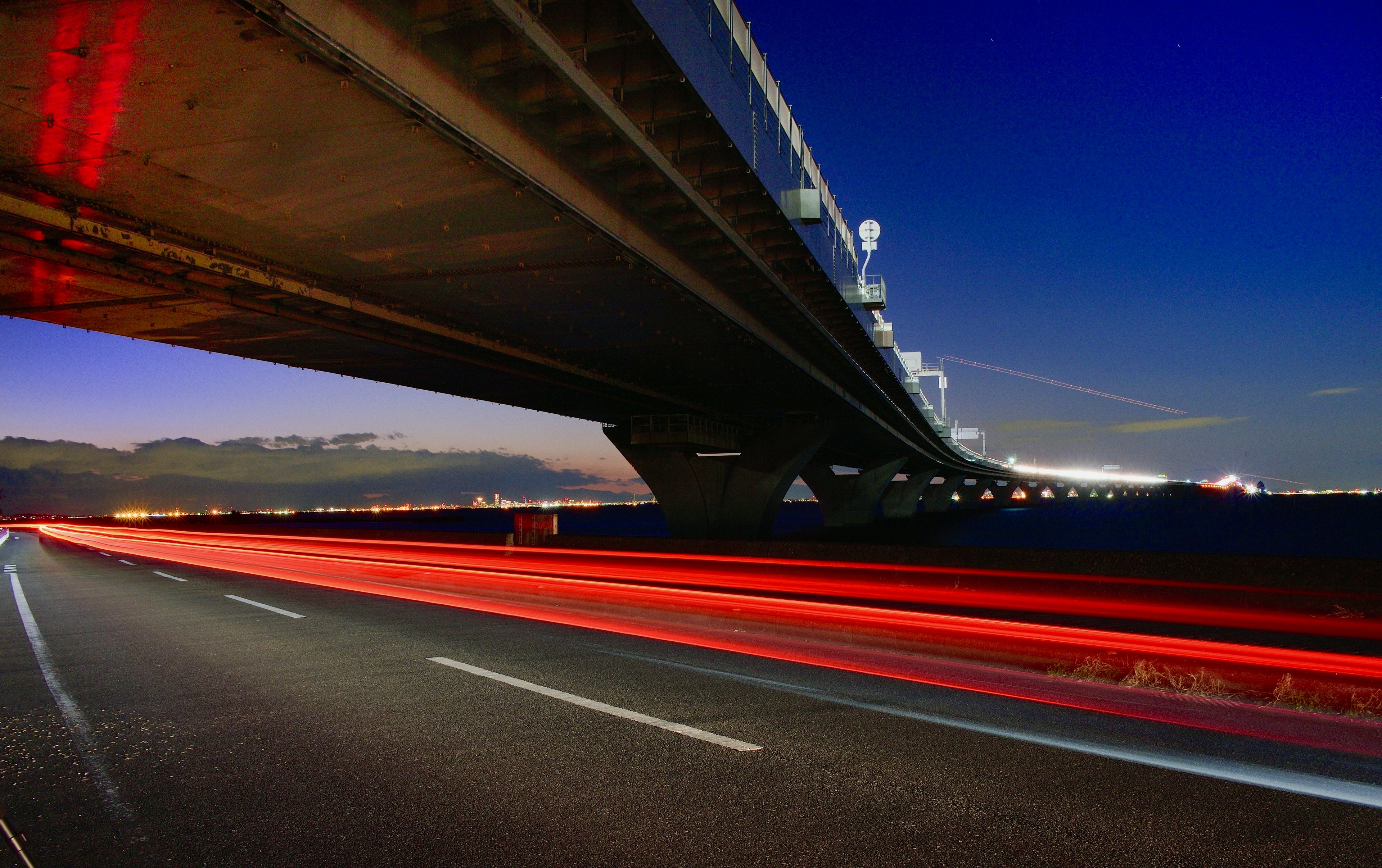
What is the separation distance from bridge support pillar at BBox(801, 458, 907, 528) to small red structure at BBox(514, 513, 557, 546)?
49.4m

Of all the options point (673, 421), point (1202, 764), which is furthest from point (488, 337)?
point (1202, 764)

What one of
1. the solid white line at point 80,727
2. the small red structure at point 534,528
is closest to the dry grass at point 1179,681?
the solid white line at point 80,727

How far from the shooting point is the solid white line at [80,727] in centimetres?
436

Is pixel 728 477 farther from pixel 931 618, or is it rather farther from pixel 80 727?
pixel 80 727

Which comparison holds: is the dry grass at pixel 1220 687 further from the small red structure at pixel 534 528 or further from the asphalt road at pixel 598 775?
the small red structure at pixel 534 528

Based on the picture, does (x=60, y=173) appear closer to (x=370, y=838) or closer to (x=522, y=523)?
(x=370, y=838)

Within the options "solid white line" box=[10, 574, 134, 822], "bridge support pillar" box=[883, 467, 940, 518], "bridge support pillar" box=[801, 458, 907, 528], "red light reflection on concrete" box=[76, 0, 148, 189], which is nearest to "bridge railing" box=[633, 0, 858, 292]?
"red light reflection on concrete" box=[76, 0, 148, 189]

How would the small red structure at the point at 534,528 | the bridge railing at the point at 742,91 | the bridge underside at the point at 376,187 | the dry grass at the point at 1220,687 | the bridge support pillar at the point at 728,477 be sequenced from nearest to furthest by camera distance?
the dry grass at the point at 1220,687
the bridge underside at the point at 376,187
the bridge railing at the point at 742,91
the small red structure at the point at 534,528
the bridge support pillar at the point at 728,477

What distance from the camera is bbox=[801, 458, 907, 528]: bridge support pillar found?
7488 cm

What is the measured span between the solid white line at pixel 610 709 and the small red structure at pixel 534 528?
1534 cm

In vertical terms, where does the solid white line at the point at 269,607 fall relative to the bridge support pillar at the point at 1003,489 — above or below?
below

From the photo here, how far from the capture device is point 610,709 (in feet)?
20.2

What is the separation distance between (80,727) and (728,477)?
38.8m

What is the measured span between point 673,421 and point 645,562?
1895 cm
